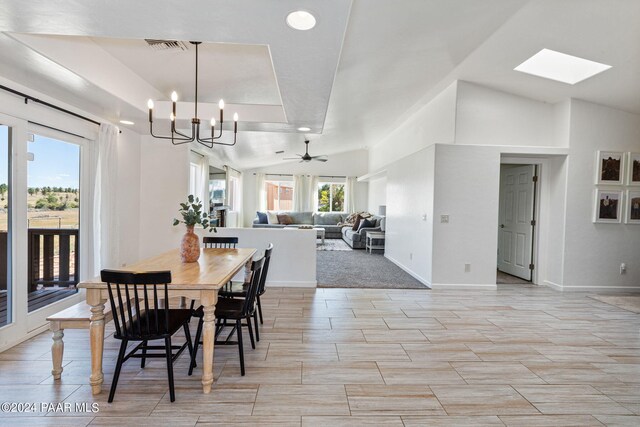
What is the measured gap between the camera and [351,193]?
11.3 metres

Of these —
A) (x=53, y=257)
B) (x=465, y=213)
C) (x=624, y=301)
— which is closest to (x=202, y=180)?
(x=53, y=257)

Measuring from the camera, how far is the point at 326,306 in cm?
385

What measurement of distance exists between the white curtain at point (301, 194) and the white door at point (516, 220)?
646 cm

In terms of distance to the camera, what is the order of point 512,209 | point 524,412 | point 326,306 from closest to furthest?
1. point 524,412
2. point 326,306
3. point 512,209

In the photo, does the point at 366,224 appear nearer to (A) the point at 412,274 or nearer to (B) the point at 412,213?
(B) the point at 412,213

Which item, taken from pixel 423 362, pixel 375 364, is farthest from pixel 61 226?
pixel 423 362

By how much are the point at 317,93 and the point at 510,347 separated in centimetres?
290

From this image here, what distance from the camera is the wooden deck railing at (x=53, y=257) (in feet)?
10.8

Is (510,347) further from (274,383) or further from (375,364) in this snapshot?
(274,383)

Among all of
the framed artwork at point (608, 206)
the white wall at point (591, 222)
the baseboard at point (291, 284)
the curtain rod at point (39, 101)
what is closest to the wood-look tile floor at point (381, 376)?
the baseboard at point (291, 284)

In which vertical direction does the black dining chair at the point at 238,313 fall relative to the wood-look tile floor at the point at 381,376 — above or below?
above

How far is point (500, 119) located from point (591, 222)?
202 centimetres

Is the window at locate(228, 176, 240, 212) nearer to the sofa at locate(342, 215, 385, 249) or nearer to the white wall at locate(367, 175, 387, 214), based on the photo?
the sofa at locate(342, 215, 385, 249)

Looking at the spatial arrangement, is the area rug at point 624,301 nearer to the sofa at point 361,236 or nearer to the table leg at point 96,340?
the sofa at point 361,236
